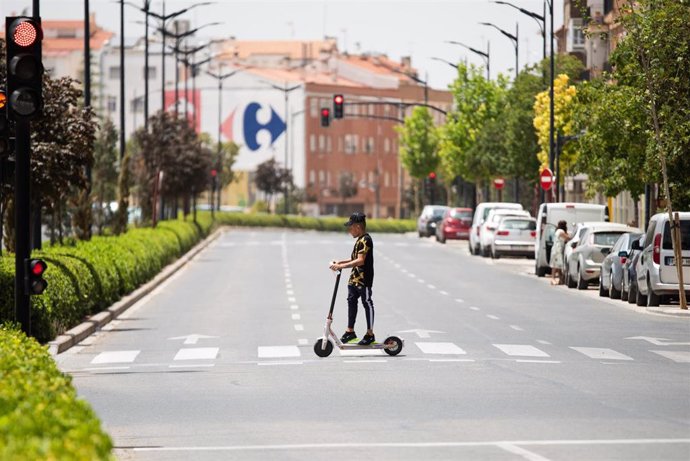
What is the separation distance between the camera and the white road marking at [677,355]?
22094 mm

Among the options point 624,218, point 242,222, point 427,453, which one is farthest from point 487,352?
point 242,222

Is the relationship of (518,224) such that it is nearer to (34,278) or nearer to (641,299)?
(641,299)

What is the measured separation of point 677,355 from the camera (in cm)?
2297

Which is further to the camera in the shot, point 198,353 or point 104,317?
point 104,317

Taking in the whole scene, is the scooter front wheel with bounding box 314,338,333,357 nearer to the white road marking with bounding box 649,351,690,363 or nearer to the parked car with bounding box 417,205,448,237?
the white road marking with bounding box 649,351,690,363

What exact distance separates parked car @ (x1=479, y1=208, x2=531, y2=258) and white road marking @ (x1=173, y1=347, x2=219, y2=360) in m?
38.9

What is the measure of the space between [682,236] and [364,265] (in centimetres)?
1378

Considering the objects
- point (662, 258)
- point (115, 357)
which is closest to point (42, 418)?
point (115, 357)

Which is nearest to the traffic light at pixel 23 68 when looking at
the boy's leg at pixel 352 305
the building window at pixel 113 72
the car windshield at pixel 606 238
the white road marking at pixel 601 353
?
the boy's leg at pixel 352 305

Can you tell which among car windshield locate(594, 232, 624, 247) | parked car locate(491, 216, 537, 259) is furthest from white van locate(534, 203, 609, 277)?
parked car locate(491, 216, 537, 259)

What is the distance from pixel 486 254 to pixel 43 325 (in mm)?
42469

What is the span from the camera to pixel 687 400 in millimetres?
16703

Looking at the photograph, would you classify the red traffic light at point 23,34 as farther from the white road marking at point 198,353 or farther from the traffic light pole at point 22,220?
the white road marking at point 198,353

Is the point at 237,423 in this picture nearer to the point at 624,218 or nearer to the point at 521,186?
the point at 624,218
